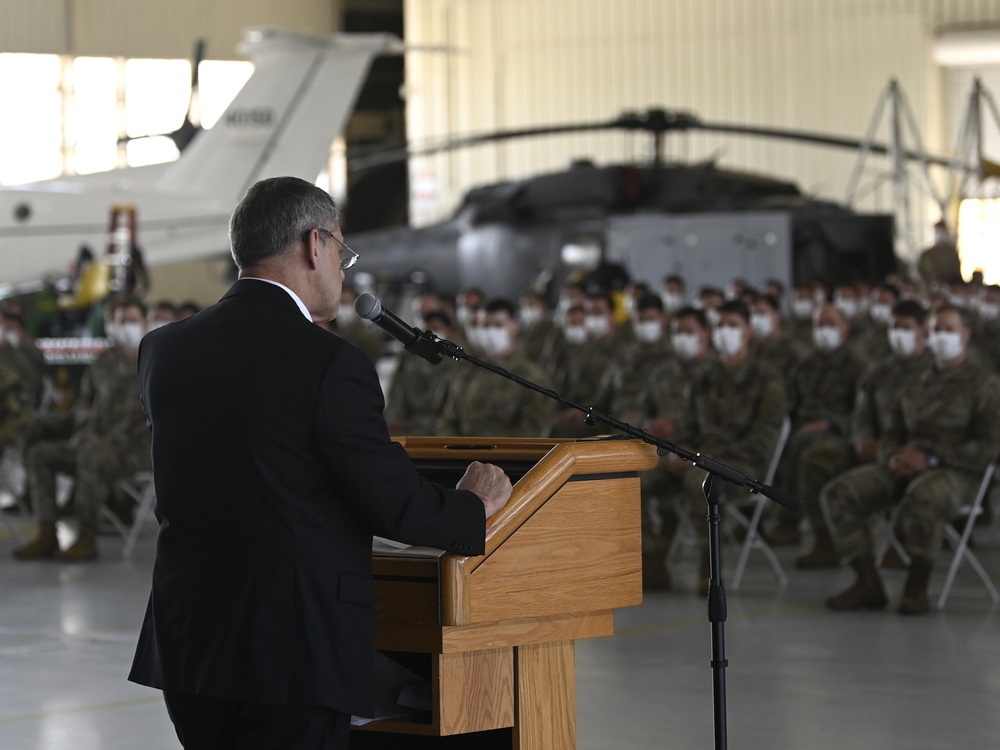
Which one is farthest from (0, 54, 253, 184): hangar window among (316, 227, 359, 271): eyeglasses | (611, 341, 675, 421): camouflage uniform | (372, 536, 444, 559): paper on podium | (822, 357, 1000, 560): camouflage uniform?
(316, 227, 359, 271): eyeglasses

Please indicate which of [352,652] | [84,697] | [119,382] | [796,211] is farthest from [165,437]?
[796,211]

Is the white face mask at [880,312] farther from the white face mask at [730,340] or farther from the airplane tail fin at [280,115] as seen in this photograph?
the airplane tail fin at [280,115]

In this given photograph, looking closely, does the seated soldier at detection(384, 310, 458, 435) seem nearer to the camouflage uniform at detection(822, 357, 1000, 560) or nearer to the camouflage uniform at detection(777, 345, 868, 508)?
the camouflage uniform at detection(777, 345, 868, 508)

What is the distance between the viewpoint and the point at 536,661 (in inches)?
111

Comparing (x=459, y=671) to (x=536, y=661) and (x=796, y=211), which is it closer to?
(x=536, y=661)

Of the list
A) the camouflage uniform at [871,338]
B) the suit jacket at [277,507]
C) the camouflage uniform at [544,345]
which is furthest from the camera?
the camouflage uniform at [544,345]

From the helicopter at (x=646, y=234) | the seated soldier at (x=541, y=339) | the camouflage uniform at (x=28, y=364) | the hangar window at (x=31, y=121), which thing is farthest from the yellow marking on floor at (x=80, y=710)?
the hangar window at (x=31, y=121)

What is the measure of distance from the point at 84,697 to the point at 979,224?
1422 cm

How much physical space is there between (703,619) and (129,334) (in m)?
4.23

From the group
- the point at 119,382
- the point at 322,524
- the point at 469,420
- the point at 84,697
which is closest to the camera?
the point at 322,524

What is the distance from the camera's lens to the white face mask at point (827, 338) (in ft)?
27.3

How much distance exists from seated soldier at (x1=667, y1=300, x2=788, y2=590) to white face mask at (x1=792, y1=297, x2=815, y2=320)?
13.3 feet

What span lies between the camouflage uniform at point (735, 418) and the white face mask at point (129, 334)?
344cm

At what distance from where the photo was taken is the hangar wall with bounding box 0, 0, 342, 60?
898 inches
